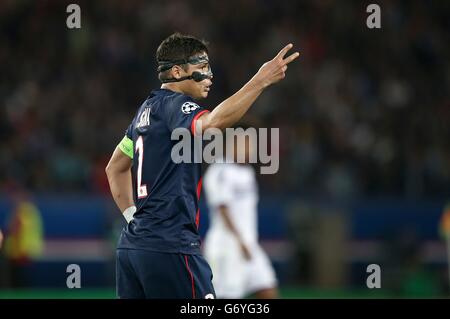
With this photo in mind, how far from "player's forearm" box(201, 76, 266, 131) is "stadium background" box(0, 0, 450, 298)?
30.4 feet

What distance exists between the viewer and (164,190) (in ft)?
20.2

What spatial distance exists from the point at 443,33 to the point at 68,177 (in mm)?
8130

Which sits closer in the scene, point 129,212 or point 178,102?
point 178,102

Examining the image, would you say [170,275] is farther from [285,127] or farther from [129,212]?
[285,127]

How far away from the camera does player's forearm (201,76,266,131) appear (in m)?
5.77

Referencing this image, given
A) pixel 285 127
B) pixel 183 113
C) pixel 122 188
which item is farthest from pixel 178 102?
pixel 285 127

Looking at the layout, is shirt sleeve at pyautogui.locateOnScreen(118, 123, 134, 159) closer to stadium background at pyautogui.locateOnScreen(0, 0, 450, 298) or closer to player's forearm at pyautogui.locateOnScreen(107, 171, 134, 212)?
player's forearm at pyautogui.locateOnScreen(107, 171, 134, 212)

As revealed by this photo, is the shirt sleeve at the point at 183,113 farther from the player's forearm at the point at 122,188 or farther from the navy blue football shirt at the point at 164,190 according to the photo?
the player's forearm at the point at 122,188

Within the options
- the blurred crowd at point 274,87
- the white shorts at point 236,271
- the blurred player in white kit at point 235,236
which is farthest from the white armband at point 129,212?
the blurred crowd at point 274,87

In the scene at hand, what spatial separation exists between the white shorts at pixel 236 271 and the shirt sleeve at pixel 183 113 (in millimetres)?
5145

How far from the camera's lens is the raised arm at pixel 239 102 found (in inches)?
227

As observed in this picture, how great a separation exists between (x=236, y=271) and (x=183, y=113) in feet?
17.5
